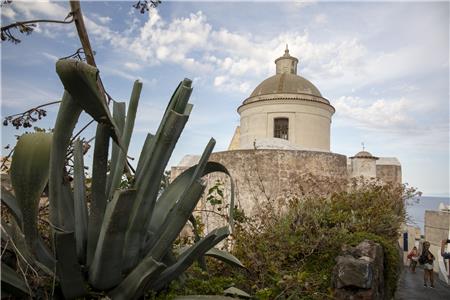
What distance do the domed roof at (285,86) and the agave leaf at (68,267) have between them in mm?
14902

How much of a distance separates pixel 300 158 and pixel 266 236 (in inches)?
288

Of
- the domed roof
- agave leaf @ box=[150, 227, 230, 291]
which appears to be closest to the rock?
agave leaf @ box=[150, 227, 230, 291]

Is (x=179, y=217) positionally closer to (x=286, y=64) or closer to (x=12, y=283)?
(x=12, y=283)

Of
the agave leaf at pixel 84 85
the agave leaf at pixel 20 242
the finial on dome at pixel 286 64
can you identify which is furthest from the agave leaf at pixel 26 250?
the finial on dome at pixel 286 64

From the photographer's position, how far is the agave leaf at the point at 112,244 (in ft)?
4.85

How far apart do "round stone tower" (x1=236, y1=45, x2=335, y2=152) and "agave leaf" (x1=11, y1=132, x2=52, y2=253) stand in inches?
551

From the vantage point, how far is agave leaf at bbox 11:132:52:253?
150 cm

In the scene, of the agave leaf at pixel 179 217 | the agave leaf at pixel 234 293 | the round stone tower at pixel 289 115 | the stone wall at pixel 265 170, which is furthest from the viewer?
the round stone tower at pixel 289 115

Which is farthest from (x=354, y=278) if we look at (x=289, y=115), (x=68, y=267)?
(x=289, y=115)

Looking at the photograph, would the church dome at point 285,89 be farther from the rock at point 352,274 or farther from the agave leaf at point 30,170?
the agave leaf at point 30,170

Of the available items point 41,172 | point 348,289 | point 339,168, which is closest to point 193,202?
point 41,172

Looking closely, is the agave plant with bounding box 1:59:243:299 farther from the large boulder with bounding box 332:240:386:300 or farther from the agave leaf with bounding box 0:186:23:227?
the large boulder with bounding box 332:240:386:300

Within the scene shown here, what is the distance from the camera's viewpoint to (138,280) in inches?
62.8

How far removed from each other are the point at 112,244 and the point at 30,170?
0.41m
